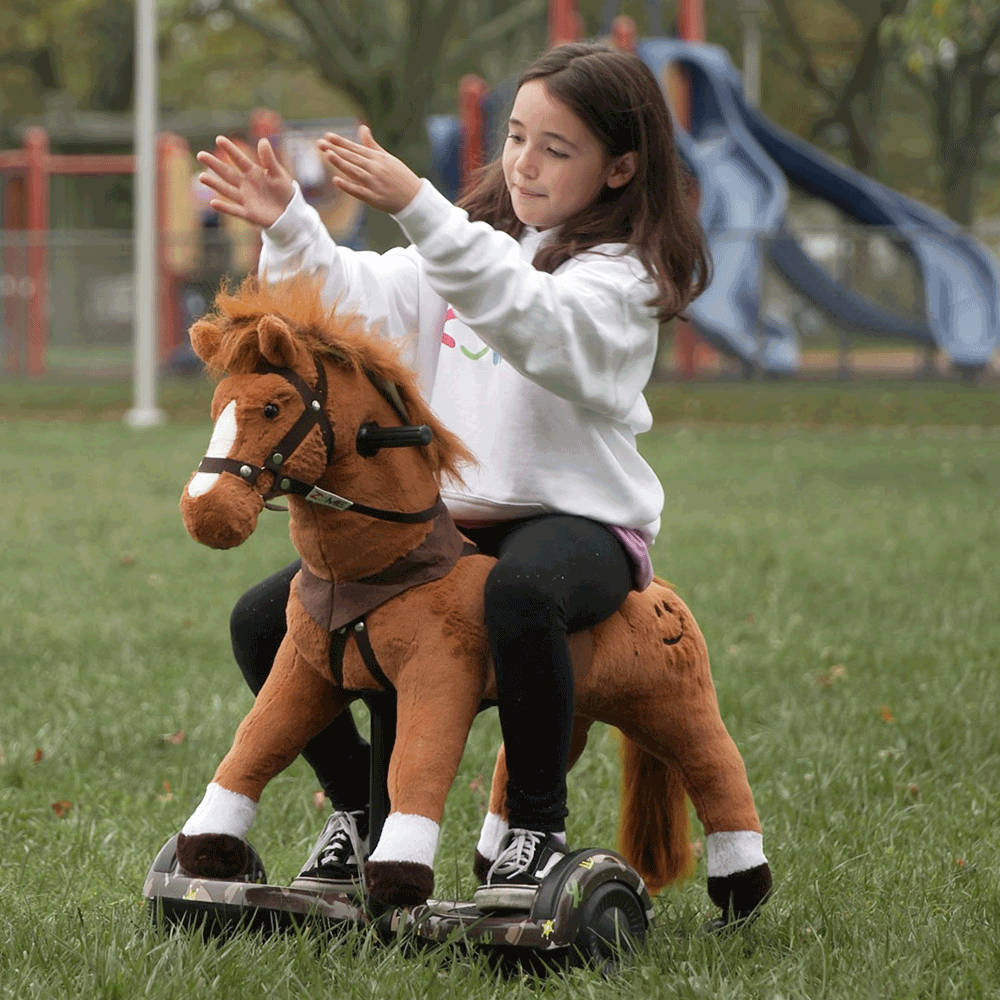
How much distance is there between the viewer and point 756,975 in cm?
268

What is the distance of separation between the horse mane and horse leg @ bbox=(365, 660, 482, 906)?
1.23 feet

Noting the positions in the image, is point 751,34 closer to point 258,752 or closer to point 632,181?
point 632,181

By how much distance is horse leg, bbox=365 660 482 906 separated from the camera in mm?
2516

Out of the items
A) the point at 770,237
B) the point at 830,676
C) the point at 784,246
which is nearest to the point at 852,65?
the point at 784,246

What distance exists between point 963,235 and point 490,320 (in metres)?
19.2

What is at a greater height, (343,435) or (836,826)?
(343,435)

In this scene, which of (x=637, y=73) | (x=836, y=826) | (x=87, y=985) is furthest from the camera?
(x=836, y=826)

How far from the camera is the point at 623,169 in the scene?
2895 mm

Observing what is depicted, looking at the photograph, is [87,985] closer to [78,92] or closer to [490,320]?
[490,320]

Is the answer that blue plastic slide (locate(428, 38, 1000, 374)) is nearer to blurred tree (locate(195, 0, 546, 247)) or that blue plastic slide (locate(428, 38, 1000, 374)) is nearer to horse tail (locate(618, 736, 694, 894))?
blurred tree (locate(195, 0, 546, 247))

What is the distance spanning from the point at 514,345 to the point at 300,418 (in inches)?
14.1

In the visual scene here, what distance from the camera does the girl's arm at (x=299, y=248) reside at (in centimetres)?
280

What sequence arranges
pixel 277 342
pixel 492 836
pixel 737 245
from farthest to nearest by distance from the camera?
pixel 737 245 → pixel 492 836 → pixel 277 342

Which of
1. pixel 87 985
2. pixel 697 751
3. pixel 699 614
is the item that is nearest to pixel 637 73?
pixel 697 751
